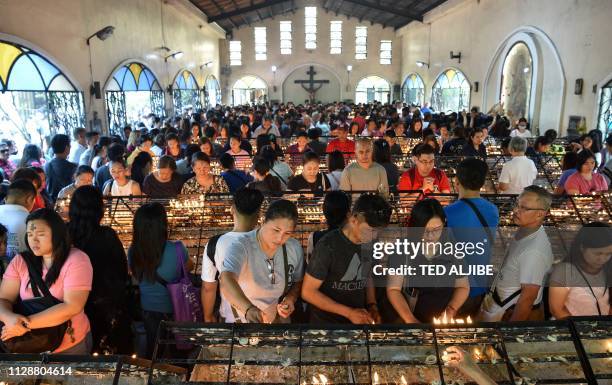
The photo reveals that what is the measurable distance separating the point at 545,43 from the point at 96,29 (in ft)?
43.4

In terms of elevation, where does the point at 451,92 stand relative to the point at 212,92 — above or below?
below

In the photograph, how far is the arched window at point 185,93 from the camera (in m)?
20.8

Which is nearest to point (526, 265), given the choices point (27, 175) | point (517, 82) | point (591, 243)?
point (591, 243)

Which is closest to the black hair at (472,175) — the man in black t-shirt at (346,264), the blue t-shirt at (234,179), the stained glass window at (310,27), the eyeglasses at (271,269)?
the man in black t-shirt at (346,264)

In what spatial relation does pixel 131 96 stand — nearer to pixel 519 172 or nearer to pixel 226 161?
pixel 226 161

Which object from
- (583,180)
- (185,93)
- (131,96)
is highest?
(185,93)

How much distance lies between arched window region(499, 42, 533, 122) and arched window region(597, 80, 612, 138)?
4.12 meters

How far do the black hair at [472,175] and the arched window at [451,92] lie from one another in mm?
A: 18563

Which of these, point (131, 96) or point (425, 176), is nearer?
point (425, 176)

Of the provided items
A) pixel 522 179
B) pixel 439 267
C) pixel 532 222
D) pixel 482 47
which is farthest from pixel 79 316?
pixel 482 47

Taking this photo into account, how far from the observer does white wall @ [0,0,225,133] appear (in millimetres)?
9680

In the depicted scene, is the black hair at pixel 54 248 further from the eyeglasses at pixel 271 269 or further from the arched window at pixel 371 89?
the arched window at pixel 371 89

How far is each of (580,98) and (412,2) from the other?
1336cm

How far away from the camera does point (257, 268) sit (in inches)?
105
